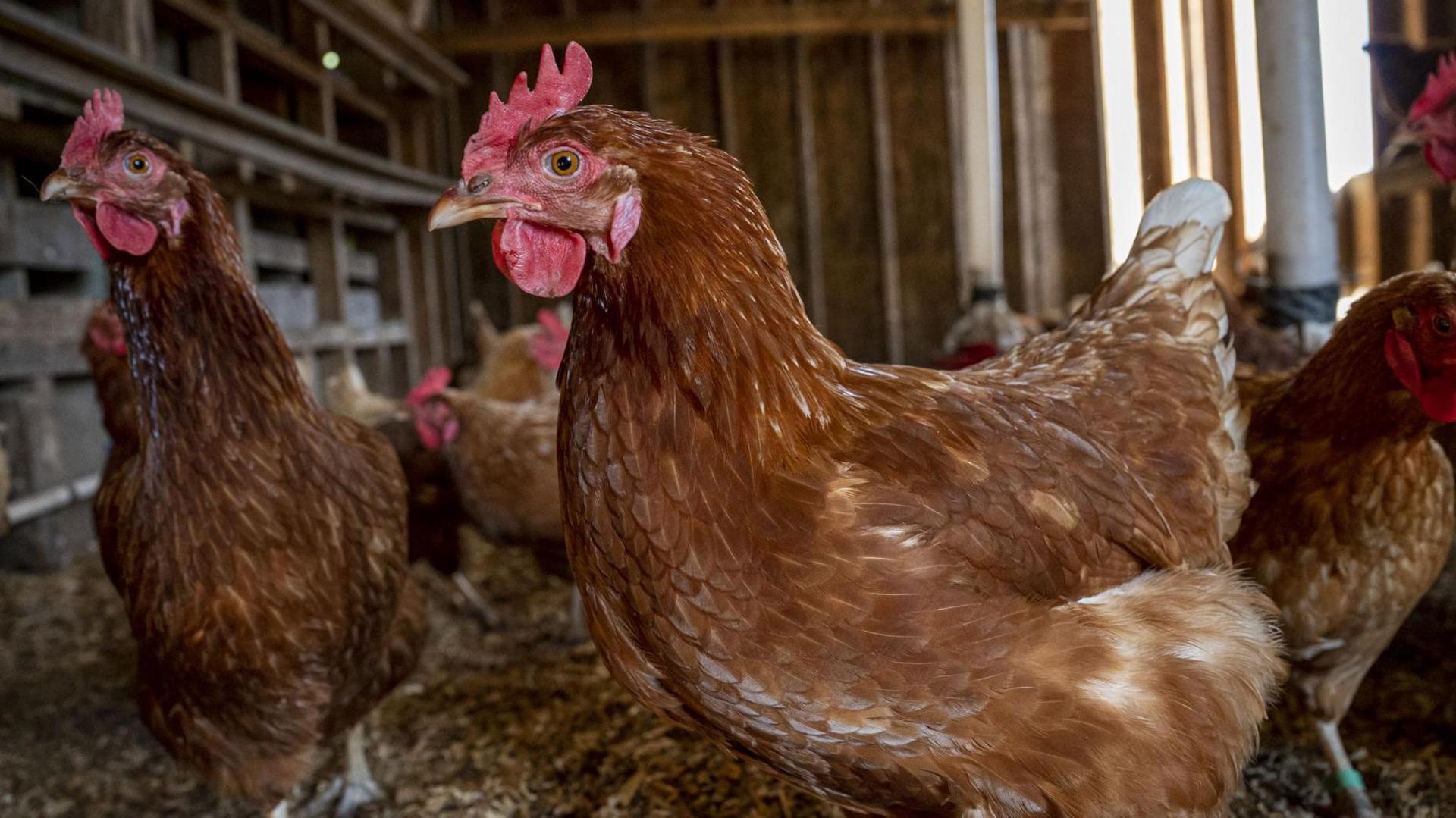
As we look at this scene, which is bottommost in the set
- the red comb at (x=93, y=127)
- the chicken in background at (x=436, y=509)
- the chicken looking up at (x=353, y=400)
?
the chicken in background at (x=436, y=509)

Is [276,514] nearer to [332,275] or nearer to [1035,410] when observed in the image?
[1035,410]

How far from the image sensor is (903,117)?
8.73 metres

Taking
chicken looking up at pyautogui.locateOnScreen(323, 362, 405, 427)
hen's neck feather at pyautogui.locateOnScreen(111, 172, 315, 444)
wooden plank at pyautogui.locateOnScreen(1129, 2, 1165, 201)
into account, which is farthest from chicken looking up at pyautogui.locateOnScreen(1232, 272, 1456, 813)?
wooden plank at pyautogui.locateOnScreen(1129, 2, 1165, 201)

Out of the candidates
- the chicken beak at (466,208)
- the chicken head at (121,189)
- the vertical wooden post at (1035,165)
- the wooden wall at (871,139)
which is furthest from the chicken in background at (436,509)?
the vertical wooden post at (1035,165)

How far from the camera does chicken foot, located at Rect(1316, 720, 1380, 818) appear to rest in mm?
2107

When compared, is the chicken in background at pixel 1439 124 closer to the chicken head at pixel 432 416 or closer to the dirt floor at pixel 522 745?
the dirt floor at pixel 522 745

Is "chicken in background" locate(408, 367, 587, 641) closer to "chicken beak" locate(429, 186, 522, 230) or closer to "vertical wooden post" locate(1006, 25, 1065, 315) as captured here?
"chicken beak" locate(429, 186, 522, 230)

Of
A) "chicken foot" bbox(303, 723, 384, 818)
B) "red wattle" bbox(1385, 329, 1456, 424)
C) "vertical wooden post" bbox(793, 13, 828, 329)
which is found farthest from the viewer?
"vertical wooden post" bbox(793, 13, 828, 329)

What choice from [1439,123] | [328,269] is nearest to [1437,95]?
[1439,123]

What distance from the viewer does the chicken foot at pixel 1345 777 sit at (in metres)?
2.11

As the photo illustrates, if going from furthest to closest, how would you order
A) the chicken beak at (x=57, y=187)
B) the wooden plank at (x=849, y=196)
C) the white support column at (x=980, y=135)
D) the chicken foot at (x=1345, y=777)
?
the wooden plank at (x=849, y=196) → the white support column at (x=980, y=135) → the chicken foot at (x=1345, y=777) → the chicken beak at (x=57, y=187)

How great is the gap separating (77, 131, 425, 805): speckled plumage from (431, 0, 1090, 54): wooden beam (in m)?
6.53

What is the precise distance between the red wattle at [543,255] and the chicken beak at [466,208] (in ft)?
0.10

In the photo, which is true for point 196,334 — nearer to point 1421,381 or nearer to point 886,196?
point 1421,381
